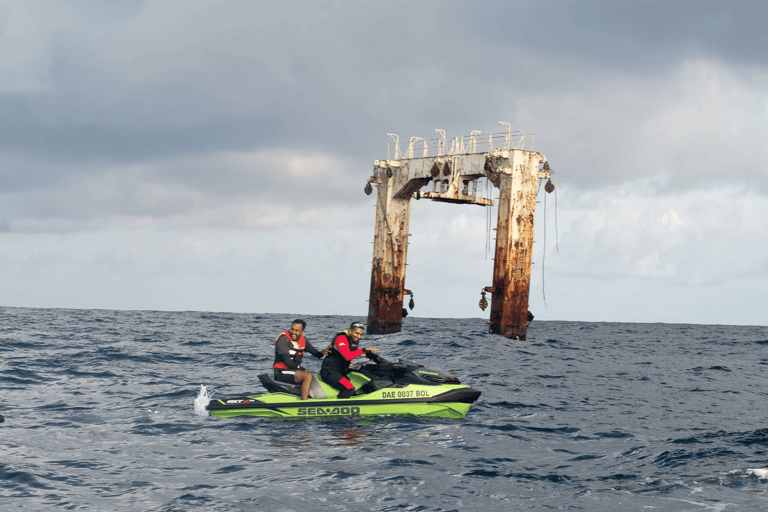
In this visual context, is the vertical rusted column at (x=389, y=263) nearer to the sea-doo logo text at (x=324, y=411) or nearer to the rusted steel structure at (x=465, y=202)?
the rusted steel structure at (x=465, y=202)

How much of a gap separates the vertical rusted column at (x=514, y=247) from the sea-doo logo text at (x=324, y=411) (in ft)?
54.8

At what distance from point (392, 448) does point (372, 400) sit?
2420mm

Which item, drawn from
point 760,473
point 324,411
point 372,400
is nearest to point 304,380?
point 324,411

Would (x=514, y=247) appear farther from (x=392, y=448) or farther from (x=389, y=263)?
(x=392, y=448)

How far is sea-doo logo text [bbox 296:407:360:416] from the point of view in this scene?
541 inches

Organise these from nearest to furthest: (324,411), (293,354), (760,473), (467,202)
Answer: (760,473), (324,411), (293,354), (467,202)

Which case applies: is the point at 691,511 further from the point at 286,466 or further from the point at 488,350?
the point at 488,350

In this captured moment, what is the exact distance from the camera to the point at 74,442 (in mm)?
11547

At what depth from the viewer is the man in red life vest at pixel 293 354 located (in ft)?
46.3

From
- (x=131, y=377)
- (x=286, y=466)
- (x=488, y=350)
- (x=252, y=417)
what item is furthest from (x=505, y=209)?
(x=286, y=466)

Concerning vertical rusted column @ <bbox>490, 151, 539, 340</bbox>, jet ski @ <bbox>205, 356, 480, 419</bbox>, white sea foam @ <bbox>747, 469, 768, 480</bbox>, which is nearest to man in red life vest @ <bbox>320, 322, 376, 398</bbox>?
jet ski @ <bbox>205, 356, 480, 419</bbox>

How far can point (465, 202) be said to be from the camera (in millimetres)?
34312

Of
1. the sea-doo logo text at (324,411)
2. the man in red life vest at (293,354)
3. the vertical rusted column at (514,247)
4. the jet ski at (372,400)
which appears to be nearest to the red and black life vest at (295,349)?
the man in red life vest at (293,354)

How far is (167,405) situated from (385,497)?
25.6 ft
